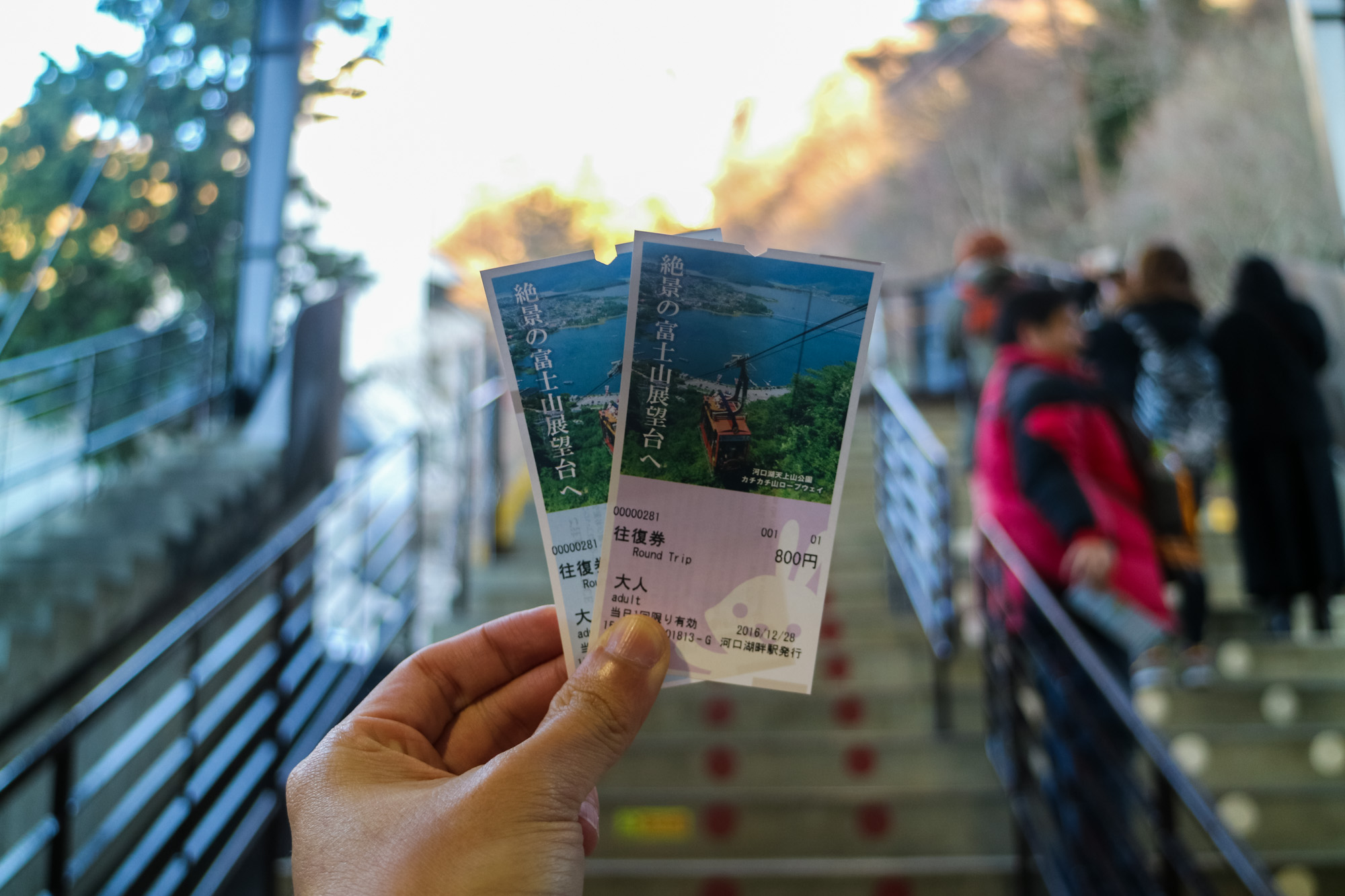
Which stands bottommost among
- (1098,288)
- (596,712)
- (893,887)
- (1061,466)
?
(893,887)

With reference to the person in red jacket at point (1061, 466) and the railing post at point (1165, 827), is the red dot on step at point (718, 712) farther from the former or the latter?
the railing post at point (1165, 827)

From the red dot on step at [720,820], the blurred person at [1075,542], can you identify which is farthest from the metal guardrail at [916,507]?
the red dot on step at [720,820]

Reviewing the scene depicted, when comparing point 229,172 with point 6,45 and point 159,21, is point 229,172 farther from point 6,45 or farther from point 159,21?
point 6,45

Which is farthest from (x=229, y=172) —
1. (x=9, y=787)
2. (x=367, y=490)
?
(x=9, y=787)

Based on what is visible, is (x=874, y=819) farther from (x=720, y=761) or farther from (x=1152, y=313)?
(x=1152, y=313)

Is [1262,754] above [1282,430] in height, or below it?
below

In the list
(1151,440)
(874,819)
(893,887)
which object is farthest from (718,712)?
(1151,440)

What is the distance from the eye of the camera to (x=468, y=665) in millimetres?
664

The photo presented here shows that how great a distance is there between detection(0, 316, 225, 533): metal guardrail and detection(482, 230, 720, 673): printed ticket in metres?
2.50

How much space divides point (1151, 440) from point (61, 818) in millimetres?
2539

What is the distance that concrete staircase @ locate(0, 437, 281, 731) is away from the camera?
2.26 metres

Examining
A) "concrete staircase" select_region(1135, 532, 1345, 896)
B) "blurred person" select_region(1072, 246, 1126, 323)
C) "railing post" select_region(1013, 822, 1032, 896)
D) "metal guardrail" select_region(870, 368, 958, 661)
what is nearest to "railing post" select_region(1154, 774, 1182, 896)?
"railing post" select_region(1013, 822, 1032, 896)

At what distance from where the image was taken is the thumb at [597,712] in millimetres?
521

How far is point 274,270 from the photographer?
123 inches
